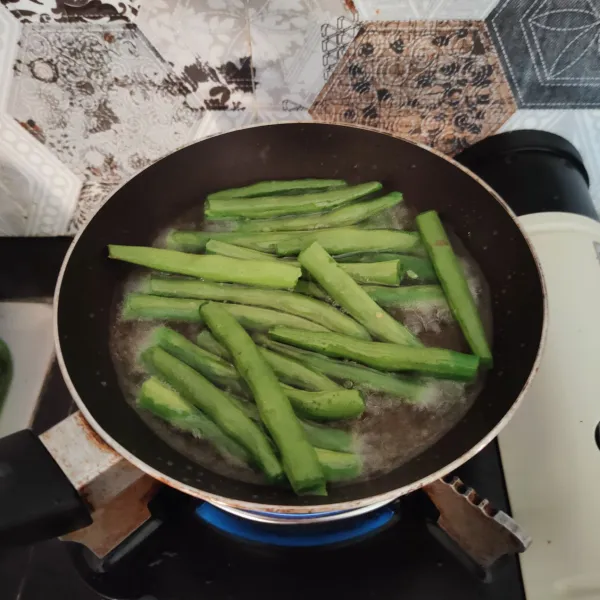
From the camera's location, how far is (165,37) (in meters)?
0.87

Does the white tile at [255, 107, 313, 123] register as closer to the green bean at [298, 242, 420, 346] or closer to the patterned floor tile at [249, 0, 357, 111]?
the patterned floor tile at [249, 0, 357, 111]

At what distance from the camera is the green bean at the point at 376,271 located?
2.75 feet

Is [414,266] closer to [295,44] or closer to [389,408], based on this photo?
[389,408]

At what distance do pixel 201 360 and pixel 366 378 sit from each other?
0.22 metres

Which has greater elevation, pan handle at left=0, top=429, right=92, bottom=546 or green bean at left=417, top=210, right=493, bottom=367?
green bean at left=417, top=210, right=493, bottom=367

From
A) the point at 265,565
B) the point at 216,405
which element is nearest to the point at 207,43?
the point at 216,405

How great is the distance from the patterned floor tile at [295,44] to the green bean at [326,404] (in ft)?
1.67

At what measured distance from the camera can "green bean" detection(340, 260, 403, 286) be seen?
0.84m

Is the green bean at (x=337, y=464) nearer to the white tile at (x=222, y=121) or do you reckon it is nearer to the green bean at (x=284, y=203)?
the green bean at (x=284, y=203)

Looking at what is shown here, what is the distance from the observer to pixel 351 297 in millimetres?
807

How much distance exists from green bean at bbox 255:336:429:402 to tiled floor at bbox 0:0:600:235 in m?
0.45

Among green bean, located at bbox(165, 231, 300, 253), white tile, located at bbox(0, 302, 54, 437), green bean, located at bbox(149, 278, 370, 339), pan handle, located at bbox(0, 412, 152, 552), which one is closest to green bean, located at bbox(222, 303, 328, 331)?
green bean, located at bbox(149, 278, 370, 339)

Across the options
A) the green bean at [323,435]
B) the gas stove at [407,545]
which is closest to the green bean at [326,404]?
the green bean at [323,435]

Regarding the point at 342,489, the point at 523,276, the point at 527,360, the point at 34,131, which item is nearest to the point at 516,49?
the point at 523,276
